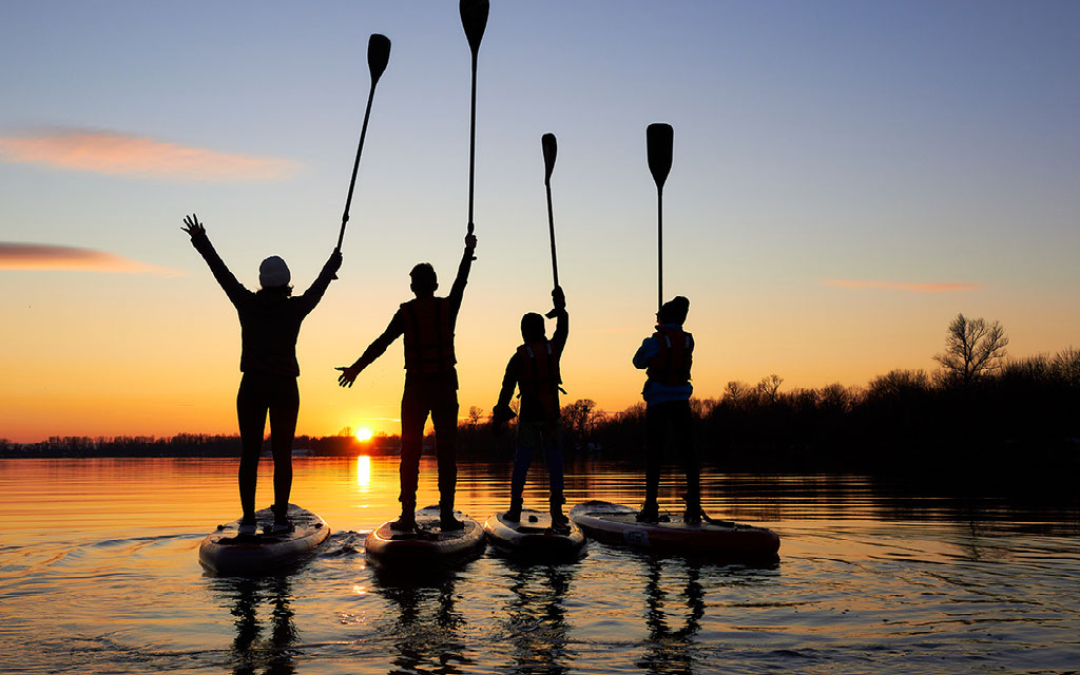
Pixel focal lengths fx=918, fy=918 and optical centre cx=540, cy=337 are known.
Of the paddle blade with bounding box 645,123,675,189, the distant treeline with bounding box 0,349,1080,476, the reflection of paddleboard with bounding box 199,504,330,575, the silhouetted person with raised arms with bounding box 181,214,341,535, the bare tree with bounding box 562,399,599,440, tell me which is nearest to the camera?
the reflection of paddleboard with bounding box 199,504,330,575

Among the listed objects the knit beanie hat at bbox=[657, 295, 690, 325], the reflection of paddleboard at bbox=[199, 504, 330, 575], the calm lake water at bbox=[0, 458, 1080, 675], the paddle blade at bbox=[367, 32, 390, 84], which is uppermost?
the paddle blade at bbox=[367, 32, 390, 84]

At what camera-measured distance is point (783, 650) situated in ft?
15.4

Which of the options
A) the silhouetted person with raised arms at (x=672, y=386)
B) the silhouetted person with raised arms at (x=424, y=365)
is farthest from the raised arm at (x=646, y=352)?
the silhouetted person with raised arms at (x=424, y=365)

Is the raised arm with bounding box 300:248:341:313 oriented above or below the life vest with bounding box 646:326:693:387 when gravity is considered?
above

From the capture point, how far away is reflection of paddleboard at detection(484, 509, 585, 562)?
330 inches

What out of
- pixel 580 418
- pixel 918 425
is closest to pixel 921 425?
pixel 918 425

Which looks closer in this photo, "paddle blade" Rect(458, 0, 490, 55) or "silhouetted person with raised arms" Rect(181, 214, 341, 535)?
"silhouetted person with raised arms" Rect(181, 214, 341, 535)

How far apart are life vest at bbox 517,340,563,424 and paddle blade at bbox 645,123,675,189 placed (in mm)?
3822

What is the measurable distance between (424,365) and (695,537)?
120 inches

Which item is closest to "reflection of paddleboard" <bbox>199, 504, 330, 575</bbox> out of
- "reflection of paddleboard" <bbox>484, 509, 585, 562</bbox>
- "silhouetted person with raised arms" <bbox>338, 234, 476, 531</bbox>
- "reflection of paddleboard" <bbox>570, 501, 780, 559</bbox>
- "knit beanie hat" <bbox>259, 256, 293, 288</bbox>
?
"silhouetted person with raised arms" <bbox>338, 234, 476, 531</bbox>

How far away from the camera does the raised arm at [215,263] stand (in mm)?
7922

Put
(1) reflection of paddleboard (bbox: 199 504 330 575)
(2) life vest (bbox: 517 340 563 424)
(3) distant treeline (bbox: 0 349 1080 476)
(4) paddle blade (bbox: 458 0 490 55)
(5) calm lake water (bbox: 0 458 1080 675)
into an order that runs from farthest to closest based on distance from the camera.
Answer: (3) distant treeline (bbox: 0 349 1080 476), (4) paddle blade (bbox: 458 0 490 55), (2) life vest (bbox: 517 340 563 424), (1) reflection of paddleboard (bbox: 199 504 330 575), (5) calm lake water (bbox: 0 458 1080 675)

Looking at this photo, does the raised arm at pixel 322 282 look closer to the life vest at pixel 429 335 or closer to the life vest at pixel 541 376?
the life vest at pixel 429 335

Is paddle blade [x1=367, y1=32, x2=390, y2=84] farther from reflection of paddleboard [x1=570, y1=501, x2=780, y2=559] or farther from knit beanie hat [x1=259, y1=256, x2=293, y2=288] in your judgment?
reflection of paddleboard [x1=570, y1=501, x2=780, y2=559]
